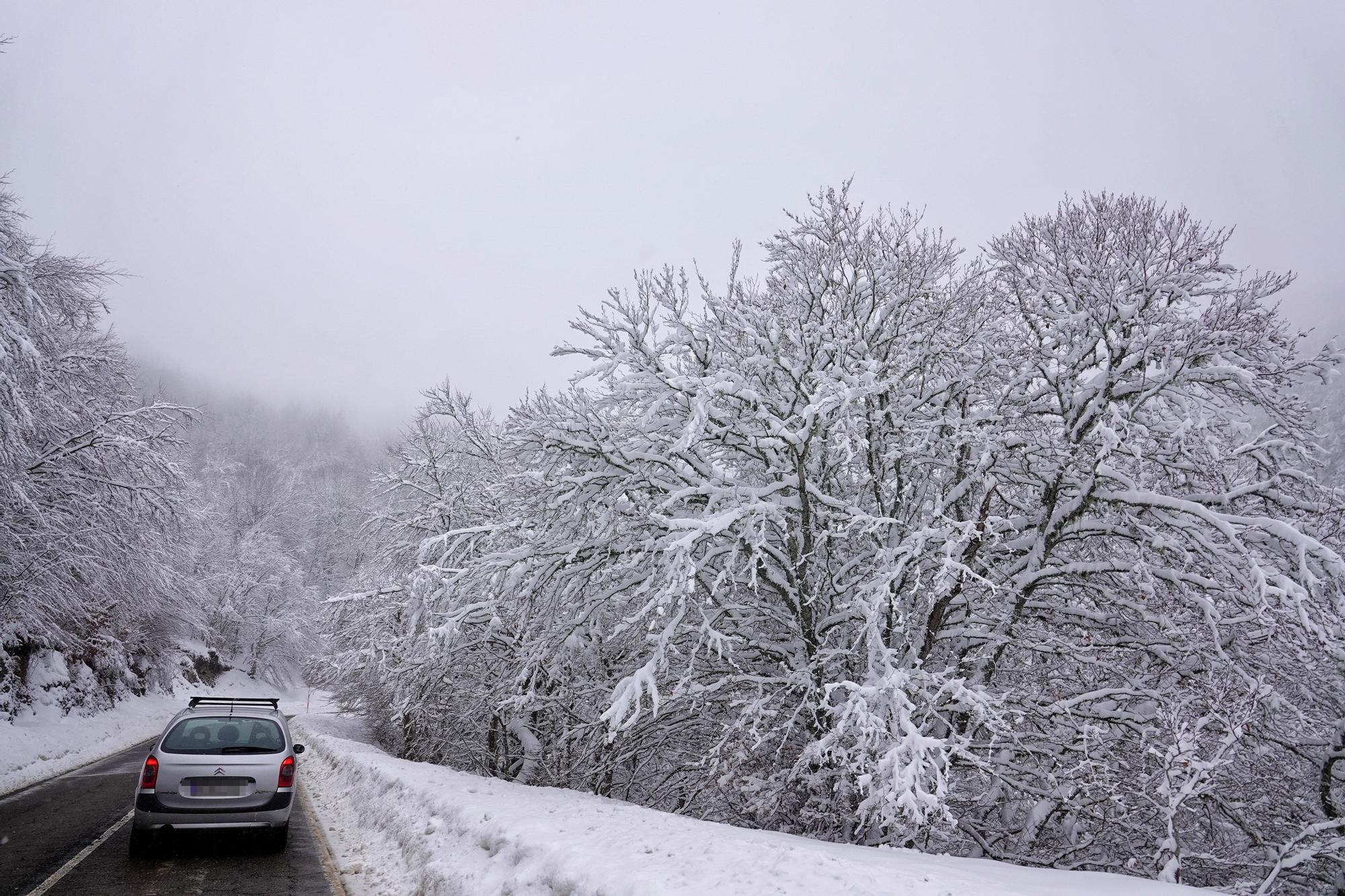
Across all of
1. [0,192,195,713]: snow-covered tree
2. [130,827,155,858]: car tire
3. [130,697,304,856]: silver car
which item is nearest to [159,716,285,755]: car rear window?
[130,697,304,856]: silver car

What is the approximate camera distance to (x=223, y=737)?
7.29 metres

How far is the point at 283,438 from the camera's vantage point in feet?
437

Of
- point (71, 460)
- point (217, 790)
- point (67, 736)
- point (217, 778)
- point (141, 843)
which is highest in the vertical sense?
point (71, 460)

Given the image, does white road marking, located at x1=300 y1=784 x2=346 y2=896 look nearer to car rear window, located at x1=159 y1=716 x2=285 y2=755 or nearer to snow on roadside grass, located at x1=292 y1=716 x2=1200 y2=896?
snow on roadside grass, located at x1=292 y1=716 x2=1200 y2=896

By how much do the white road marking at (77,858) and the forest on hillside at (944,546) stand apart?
3714 millimetres

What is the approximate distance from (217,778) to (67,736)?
15.9m

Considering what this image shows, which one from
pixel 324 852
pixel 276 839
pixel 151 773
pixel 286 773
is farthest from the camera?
pixel 324 852

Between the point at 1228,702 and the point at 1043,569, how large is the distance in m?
2.07

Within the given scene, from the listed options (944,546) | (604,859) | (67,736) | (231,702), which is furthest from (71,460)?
(944,546)

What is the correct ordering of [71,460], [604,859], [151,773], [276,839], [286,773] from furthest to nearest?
[71,460] < [276,839] < [286,773] < [151,773] < [604,859]

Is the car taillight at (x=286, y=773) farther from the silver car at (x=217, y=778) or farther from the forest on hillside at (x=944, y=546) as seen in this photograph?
the forest on hillside at (x=944, y=546)

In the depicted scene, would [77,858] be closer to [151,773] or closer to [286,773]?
[151,773]

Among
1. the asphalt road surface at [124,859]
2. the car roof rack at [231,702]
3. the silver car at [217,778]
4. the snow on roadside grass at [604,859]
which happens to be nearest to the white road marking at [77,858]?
the asphalt road surface at [124,859]

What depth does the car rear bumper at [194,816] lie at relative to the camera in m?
6.66
